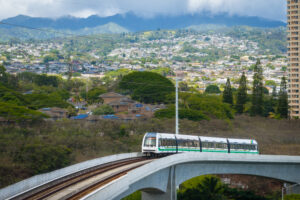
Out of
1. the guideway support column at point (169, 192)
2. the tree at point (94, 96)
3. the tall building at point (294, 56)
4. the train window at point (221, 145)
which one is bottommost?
the guideway support column at point (169, 192)

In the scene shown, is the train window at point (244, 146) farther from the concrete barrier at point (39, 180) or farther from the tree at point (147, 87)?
the tree at point (147, 87)

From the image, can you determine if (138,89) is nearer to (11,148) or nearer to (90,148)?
(90,148)

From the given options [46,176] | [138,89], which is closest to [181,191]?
[46,176]

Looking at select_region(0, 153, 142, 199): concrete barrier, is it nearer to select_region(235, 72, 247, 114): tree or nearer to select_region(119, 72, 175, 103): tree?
select_region(235, 72, 247, 114): tree

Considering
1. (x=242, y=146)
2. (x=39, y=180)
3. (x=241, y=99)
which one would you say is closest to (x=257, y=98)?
(x=241, y=99)

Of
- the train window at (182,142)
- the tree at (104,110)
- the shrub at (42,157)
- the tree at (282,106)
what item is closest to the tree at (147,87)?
the tree at (104,110)

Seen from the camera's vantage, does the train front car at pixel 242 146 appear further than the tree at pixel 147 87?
No

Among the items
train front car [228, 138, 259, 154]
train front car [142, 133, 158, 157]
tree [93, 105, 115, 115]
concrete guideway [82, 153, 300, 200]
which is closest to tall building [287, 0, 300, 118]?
tree [93, 105, 115, 115]
